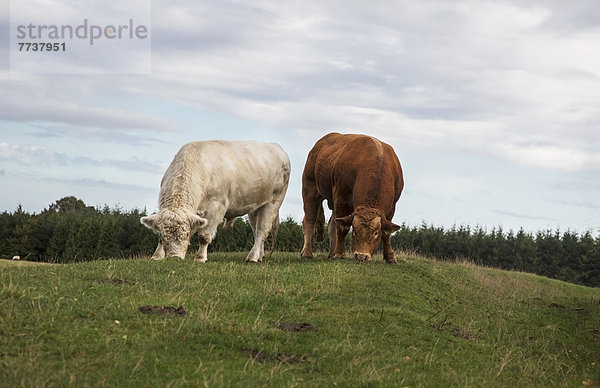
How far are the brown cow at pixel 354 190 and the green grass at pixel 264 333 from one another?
164 centimetres

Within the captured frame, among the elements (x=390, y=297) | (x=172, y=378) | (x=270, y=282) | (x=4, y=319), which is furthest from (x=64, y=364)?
(x=390, y=297)

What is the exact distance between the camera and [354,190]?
20.4m

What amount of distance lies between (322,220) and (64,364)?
15.8 meters

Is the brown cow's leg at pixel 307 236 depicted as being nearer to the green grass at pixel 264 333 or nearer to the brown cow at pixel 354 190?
the brown cow at pixel 354 190

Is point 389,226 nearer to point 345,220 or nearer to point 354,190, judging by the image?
point 345,220

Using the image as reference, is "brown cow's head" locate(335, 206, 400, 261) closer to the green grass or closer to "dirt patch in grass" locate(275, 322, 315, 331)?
the green grass

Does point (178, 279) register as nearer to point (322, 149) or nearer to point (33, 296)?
point (33, 296)

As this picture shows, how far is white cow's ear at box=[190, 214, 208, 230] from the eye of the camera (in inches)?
703

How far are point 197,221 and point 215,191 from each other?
70.6 inches

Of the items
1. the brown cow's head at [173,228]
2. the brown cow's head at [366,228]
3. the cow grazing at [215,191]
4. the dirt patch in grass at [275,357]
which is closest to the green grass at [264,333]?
the dirt patch in grass at [275,357]

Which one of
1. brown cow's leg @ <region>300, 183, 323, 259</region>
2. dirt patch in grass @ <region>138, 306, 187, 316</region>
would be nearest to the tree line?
brown cow's leg @ <region>300, 183, 323, 259</region>

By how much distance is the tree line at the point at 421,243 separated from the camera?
4688 cm

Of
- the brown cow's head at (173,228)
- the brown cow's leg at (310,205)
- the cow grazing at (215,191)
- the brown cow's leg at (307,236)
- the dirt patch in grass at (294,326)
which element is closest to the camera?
the dirt patch in grass at (294,326)

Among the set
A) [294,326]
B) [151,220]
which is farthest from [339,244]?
[294,326]
